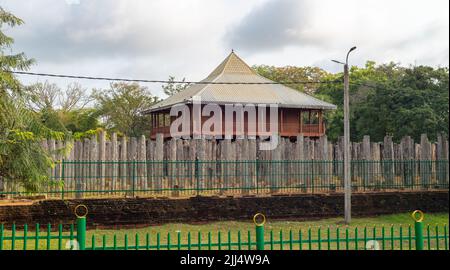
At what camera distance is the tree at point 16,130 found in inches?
399

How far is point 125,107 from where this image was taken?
44.1 meters

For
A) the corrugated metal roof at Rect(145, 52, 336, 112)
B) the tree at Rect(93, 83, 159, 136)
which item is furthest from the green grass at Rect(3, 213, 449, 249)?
the tree at Rect(93, 83, 159, 136)

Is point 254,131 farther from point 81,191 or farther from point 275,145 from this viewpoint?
point 81,191

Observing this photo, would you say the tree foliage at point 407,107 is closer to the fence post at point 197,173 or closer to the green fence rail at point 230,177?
the green fence rail at point 230,177

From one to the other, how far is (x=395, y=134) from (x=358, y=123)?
352cm

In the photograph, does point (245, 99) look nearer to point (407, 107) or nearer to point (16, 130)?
point (407, 107)

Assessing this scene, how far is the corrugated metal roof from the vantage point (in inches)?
1278

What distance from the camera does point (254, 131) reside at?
1302 inches

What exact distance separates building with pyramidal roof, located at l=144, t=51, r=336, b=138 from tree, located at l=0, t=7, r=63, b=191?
20571 millimetres

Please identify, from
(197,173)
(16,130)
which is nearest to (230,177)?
(197,173)

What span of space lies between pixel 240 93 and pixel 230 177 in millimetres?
16249

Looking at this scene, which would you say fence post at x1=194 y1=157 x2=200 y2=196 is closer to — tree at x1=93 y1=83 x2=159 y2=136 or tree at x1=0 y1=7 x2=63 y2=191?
tree at x1=0 y1=7 x2=63 y2=191

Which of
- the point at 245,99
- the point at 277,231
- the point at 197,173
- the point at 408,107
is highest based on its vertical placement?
the point at 245,99
